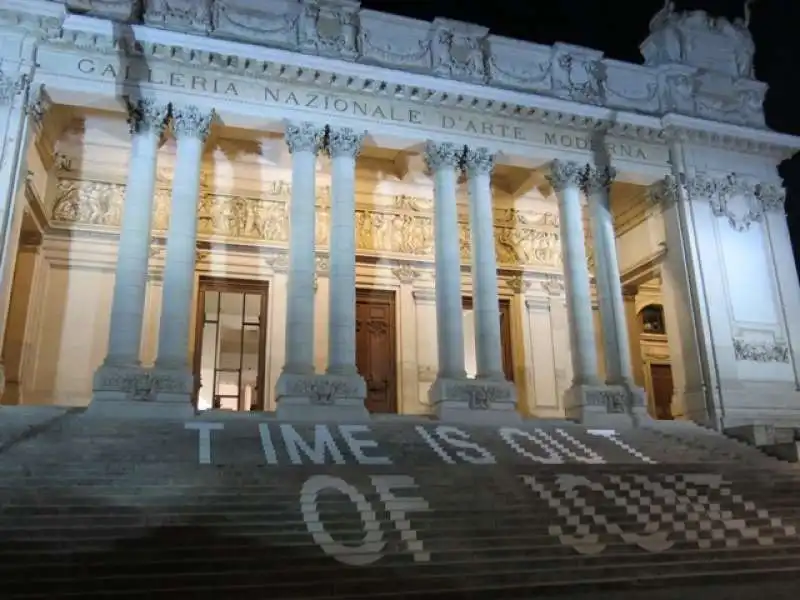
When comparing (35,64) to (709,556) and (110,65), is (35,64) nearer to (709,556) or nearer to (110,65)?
(110,65)

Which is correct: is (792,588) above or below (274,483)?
below

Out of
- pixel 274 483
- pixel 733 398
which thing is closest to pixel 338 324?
pixel 274 483

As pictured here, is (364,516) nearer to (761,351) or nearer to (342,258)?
(342,258)

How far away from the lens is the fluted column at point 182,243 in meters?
14.5

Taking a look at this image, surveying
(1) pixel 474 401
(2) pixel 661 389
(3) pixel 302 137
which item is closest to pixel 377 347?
(1) pixel 474 401

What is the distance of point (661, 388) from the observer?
24719mm

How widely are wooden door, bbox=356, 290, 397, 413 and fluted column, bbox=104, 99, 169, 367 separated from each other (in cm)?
684

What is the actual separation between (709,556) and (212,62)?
13837mm

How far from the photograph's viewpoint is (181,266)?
1497cm

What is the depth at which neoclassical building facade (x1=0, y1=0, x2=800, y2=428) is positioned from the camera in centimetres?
1512

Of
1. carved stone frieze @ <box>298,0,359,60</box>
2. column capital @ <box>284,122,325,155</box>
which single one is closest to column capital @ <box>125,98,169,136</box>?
column capital @ <box>284,122,325,155</box>

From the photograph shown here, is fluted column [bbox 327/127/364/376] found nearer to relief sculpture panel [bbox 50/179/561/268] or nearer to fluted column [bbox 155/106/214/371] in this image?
fluted column [bbox 155/106/214/371]

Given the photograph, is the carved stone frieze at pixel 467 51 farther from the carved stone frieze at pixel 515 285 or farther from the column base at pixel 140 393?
the column base at pixel 140 393

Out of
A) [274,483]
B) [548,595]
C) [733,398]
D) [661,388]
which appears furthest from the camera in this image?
[661,388]
